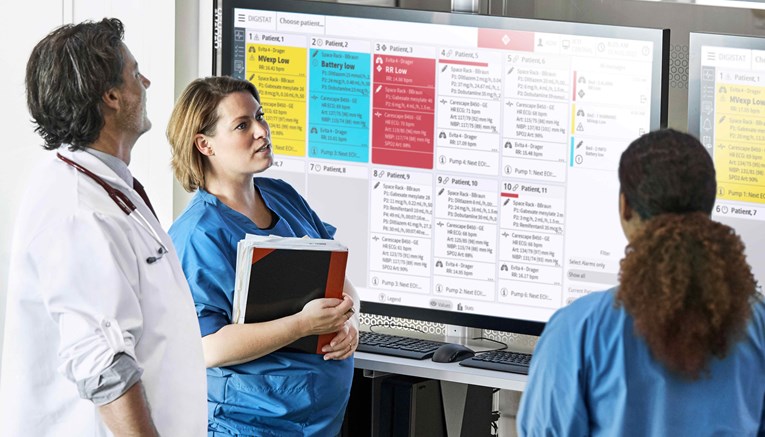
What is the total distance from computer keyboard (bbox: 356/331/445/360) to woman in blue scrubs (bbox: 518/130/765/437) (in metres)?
1.31

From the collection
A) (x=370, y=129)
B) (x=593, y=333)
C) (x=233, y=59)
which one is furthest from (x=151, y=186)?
(x=593, y=333)

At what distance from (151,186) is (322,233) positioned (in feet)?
3.55

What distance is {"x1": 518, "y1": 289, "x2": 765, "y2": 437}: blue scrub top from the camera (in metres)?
1.46

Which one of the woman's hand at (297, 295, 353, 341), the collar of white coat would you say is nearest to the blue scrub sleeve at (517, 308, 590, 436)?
the collar of white coat

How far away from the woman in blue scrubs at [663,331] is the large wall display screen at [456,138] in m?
1.17

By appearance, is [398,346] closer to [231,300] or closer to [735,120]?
[231,300]

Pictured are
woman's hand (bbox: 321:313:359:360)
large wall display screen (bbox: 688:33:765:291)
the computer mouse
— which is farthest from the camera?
the computer mouse

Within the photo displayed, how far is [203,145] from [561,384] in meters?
1.22

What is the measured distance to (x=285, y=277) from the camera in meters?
2.31

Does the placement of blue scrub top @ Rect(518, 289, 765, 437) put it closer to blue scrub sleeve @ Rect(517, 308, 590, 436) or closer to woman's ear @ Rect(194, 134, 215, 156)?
blue scrub sleeve @ Rect(517, 308, 590, 436)

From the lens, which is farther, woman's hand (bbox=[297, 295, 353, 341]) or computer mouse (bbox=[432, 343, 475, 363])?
computer mouse (bbox=[432, 343, 475, 363])

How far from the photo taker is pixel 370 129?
2898mm

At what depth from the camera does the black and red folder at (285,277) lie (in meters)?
2.25

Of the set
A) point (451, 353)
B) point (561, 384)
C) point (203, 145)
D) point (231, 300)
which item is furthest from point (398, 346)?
point (561, 384)
